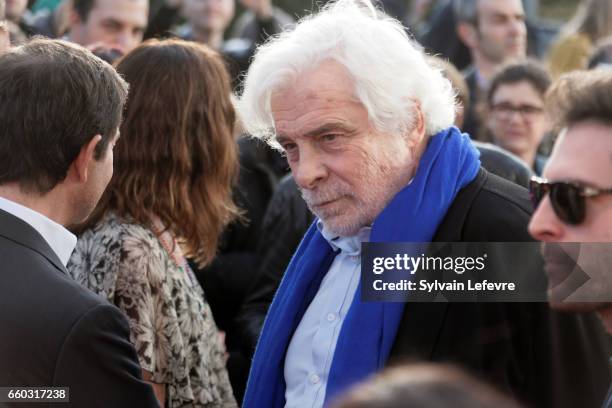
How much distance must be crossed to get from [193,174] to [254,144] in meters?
1.60

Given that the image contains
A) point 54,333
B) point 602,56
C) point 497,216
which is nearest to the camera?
point 54,333

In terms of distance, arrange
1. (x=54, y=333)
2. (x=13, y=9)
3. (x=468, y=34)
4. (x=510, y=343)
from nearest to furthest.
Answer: (x=54, y=333), (x=510, y=343), (x=13, y=9), (x=468, y=34)

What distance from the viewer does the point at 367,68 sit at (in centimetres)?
280

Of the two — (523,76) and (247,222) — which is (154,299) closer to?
(247,222)

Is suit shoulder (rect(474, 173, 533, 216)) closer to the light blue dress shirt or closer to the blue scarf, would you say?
the blue scarf

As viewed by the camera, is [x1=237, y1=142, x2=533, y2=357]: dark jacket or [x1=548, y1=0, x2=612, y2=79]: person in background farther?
[x1=548, y1=0, x2=612, y2=79]: person in background

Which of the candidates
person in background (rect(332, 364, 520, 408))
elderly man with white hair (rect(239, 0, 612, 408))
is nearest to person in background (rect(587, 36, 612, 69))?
elderly man with white hair (rect(239, 0, 612, 408))

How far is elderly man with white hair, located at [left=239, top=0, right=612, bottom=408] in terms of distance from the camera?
2639 millimetres

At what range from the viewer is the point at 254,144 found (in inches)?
204

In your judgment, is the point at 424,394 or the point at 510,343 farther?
the point at 510,343

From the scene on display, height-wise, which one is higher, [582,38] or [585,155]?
[582,38]

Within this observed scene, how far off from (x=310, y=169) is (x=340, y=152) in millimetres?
98

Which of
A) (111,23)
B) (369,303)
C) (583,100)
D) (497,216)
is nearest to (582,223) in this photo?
(583,100)

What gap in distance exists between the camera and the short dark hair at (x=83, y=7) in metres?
5.90
